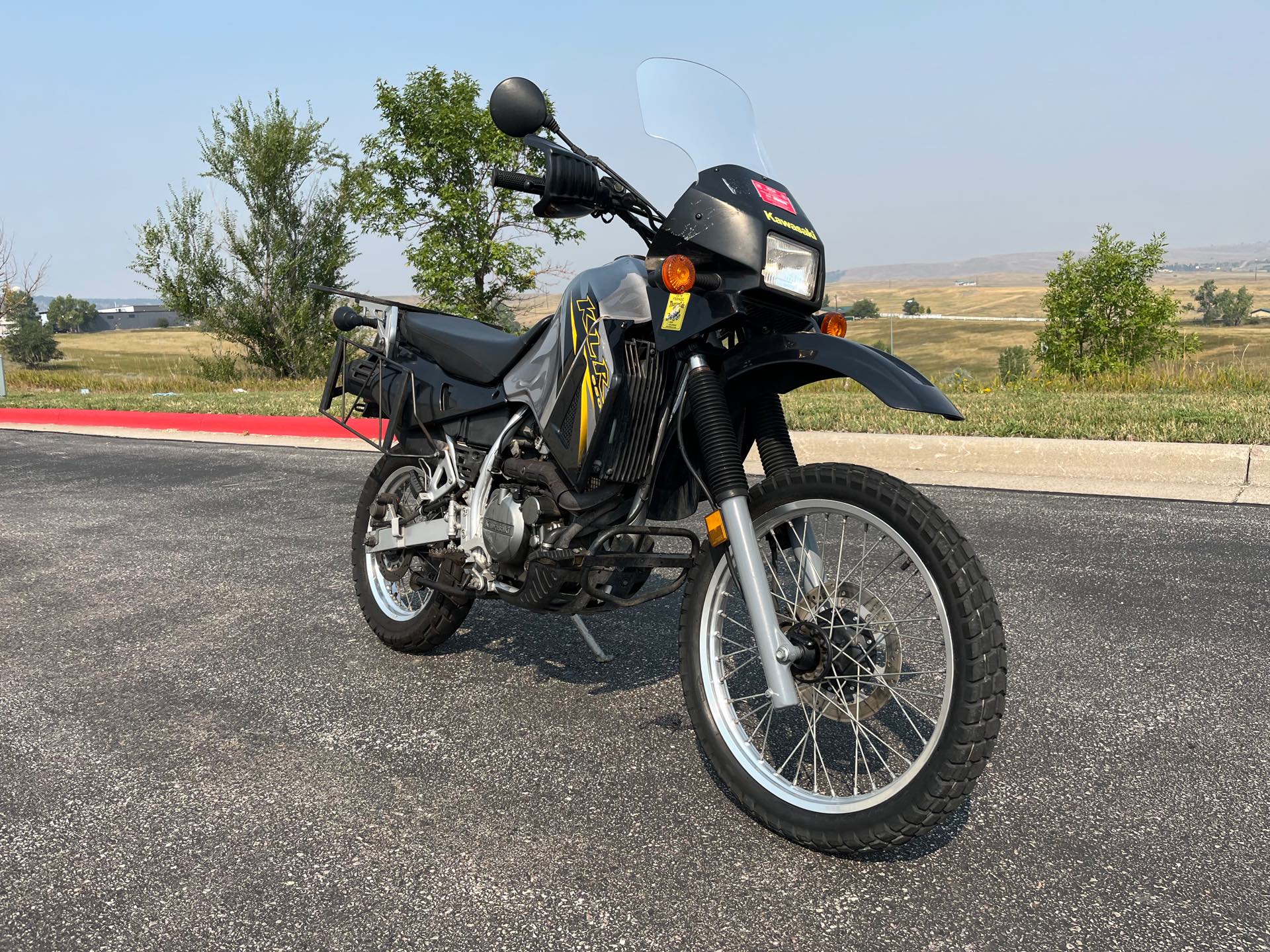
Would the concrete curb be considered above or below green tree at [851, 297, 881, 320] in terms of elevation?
below

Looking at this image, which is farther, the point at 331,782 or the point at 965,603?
the point at 331,782

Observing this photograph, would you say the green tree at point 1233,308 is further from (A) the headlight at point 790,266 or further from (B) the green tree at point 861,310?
(A) the headlight at point 790,266

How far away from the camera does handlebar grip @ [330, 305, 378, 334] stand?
424cm

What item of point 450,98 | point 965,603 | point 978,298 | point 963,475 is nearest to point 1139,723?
point 965,603

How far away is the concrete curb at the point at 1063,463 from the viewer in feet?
23.6

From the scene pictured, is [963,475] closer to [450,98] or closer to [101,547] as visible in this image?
[101,547]

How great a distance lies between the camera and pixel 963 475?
8008mm

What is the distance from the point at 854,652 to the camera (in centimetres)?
281

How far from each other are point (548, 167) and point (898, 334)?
143155mm

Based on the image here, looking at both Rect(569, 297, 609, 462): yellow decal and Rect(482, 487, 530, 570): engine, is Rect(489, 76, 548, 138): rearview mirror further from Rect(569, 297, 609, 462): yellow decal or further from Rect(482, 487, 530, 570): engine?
Rect(482, 487, 530, 570): engine

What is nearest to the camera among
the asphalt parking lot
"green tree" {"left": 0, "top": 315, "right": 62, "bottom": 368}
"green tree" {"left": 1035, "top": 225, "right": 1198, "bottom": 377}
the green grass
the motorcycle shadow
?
the asphalt parking lot

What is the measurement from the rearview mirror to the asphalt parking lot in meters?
1.92

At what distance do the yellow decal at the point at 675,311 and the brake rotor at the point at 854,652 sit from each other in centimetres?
85

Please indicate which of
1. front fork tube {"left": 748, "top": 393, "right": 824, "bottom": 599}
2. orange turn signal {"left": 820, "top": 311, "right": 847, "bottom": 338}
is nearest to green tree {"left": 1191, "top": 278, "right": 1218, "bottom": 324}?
orange turn signal {"left": 820, "top": 311, "right": 847, "bottom": 338}
